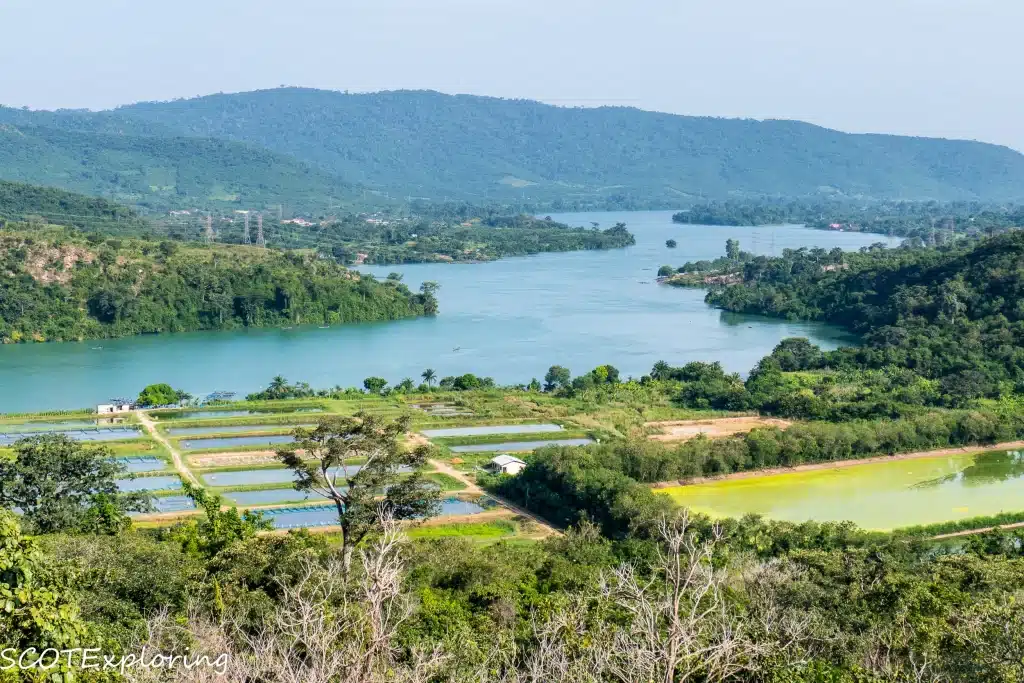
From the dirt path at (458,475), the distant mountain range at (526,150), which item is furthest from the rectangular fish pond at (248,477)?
the distant mountain range at (526,150)

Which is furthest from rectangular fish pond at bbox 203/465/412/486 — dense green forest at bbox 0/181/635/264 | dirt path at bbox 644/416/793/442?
dense green forest at bbox 0/181/635/264

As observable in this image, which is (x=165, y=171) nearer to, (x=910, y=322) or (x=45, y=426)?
(x=910, y=322)

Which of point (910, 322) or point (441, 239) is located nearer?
point (910, 322)

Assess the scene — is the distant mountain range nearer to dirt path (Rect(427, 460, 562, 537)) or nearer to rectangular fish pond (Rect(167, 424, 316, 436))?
rectangular fish pond (Rect(167, 424, 316, 436))

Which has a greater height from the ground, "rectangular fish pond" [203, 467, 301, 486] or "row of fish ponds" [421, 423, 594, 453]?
"row of fish ponds" [421, 423, 594, 453]

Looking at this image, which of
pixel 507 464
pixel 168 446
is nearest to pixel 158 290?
pixel 168 446

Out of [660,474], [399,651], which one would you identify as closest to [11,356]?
[660,474]

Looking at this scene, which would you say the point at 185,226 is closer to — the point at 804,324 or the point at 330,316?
the point at 330,316
